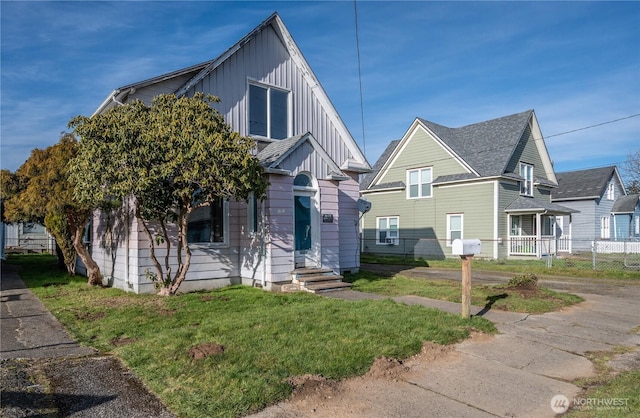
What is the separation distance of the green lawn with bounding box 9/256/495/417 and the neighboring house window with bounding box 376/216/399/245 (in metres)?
16.3

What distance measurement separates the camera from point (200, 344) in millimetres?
5531

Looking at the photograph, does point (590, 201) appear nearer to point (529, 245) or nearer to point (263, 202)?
point (529, 245)

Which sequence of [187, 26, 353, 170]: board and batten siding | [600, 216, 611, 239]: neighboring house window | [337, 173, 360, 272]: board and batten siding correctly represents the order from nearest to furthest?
1. [187, 26, 353, 170]: board and batten siding
2. [337, 173, 360, 272]: board and batten siding
3. [600, 216, 611, 239]: neighboring house window

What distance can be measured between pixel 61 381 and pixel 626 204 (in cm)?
3476

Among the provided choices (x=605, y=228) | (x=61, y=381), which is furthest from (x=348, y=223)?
(x=605, y=228)

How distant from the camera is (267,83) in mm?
12648

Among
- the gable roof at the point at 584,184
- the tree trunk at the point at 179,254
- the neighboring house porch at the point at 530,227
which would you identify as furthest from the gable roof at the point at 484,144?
the tree trunk at the point at 179,254

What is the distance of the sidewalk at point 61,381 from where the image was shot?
385cm

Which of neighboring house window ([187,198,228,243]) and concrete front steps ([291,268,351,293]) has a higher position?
neighboring house window ([187,198,228,243])

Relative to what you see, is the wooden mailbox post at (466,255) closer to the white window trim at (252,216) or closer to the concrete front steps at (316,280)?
the concrete front steps at (316,280)

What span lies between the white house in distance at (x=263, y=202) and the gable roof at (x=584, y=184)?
22700 mm

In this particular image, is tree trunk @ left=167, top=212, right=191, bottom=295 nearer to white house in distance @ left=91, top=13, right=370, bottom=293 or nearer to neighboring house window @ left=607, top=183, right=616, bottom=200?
white house in distance @ left=91, top=13, right=370, bottom=293

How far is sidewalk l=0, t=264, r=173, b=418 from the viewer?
3.85m

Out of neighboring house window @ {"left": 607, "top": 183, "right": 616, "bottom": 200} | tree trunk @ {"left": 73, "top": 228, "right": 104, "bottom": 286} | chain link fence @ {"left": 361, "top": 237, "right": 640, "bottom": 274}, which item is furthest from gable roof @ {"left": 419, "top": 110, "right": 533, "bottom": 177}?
tree trunk @ {"left": 73, "top": 228, "right": 104, "bottom": 286}
